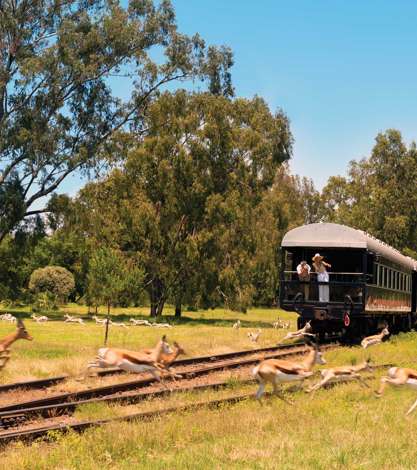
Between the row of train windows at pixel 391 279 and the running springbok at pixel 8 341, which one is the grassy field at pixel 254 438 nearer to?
the running springbok at pixel 8 341

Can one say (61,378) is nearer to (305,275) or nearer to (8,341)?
(8,341)

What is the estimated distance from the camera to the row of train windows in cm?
2402

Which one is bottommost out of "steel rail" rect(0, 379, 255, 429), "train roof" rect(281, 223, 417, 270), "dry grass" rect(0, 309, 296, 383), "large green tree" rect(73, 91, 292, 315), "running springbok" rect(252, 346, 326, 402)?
"steel rail" rect(0, 379, 255, 429)

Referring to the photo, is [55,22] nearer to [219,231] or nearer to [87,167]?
[87,167]

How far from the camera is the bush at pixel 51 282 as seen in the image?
2120 inches

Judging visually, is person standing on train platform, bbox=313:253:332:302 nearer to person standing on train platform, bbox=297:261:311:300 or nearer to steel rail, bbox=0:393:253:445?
person standing on train platform, bbox=297:261:311:300

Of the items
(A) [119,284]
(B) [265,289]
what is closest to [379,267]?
(A) [119,284]

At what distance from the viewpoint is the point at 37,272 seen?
5447cm

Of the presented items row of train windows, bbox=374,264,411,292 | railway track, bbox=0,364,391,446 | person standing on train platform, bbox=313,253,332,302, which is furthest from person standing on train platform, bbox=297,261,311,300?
railway track, bbox=0,364,391,446

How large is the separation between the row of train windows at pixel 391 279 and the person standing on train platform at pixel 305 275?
217 centimetres

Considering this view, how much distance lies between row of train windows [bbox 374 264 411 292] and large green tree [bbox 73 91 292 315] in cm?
1294

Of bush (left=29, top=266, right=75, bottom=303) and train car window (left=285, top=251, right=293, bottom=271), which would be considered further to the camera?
bush (left=29, top=266, right=75, bottom=303)

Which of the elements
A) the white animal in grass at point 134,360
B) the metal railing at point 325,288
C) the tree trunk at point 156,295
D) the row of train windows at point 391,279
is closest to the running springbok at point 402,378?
the white animal in grass at point 134,360

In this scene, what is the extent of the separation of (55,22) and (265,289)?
33.1 meters
